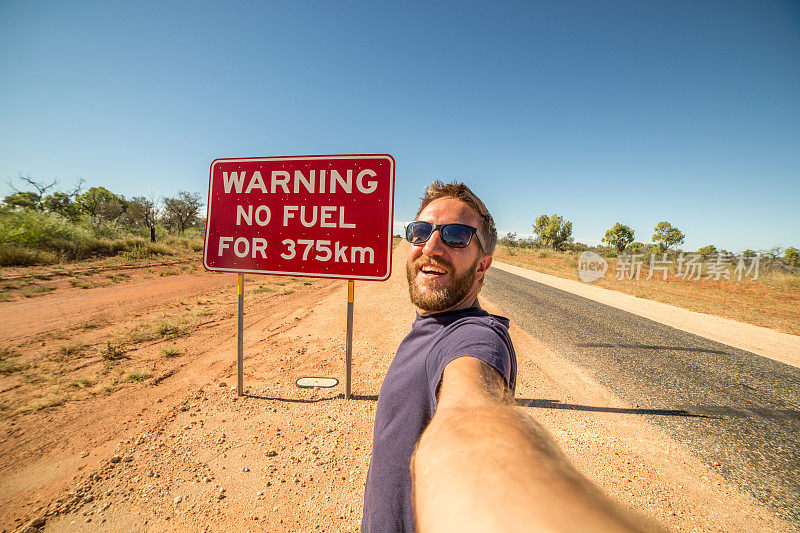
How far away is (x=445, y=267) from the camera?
1.66 metres

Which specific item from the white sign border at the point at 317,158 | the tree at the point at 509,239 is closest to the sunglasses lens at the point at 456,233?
the white sign border at the point at 317,158

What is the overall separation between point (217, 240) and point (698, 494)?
5.59m

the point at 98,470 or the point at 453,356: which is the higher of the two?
the point at 453,356

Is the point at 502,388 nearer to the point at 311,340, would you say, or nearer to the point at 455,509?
the point at 455,509

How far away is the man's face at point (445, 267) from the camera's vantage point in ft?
5.12

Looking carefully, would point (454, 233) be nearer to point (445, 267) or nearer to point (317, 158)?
point (445, 267)

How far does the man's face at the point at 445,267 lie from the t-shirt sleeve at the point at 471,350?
0.29 meters

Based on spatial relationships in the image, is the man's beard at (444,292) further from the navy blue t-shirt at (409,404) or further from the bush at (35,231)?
the bush at (35,231)

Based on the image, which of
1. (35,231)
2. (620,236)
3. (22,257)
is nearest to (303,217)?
(22,257)

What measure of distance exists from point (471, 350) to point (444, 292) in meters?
0.48

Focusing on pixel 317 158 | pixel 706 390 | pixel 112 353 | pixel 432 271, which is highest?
pixel 317 158

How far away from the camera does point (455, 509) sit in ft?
1.75

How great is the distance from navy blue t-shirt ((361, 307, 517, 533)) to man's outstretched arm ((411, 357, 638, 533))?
0.93 ft

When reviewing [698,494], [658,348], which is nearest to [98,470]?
[698,494]
